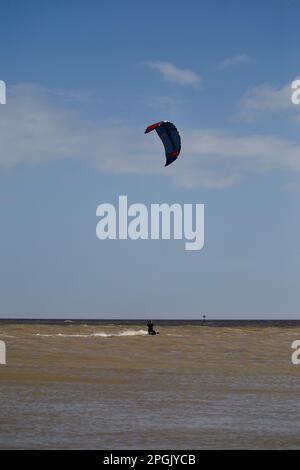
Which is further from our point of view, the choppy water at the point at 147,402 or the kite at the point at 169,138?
the kite at the point at 169,138

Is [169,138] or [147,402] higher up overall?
[169,138]

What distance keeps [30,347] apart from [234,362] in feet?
24.6

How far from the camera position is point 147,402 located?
1246 centimetres

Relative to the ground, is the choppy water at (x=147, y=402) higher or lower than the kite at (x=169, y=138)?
lower

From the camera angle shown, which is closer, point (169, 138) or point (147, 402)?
point (147, 402)

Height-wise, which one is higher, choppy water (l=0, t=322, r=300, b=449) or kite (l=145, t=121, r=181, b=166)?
kite (l=145, t=121, r=181, b=166)

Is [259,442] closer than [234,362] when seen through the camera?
Yes

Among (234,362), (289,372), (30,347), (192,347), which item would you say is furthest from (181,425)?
(192,347)

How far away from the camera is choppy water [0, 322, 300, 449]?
375 inches

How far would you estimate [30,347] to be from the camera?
2455cm

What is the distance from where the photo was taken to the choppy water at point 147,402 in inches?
375
